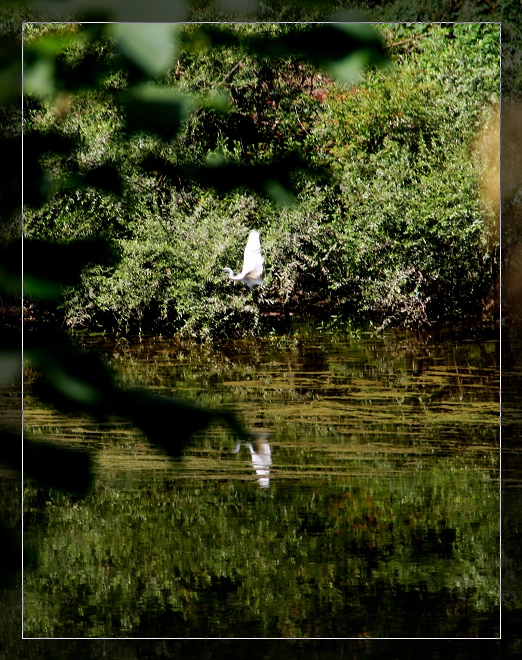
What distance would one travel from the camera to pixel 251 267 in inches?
106

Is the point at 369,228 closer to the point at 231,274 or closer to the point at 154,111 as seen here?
the point at 231,274

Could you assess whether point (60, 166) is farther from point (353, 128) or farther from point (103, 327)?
point (353, 128)

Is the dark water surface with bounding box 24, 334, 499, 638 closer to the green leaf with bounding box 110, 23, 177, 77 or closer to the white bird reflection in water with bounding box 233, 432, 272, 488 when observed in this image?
the white bird reflection in water with bounding box 233, 432, 272, 488

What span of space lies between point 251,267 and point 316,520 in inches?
30.6

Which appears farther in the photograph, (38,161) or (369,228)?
(369,228)

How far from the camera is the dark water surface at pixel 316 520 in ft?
9.01

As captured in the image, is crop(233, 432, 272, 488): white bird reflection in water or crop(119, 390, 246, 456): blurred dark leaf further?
crop(233, 432, 272, 488): white bird reflection in water

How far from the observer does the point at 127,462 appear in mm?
2545

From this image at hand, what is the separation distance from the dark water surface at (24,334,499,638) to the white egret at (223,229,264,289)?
183mm

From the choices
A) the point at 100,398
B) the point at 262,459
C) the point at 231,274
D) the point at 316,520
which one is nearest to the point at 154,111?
the point at 100,398

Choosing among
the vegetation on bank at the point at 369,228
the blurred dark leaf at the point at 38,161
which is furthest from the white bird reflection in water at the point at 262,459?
the blurred dark leaf at the point at 38,161

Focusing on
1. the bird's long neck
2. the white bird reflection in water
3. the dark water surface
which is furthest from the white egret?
the white bird reflection in water

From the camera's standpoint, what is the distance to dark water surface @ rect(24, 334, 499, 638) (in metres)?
2.75

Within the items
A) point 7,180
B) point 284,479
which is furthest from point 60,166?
point 284,479
